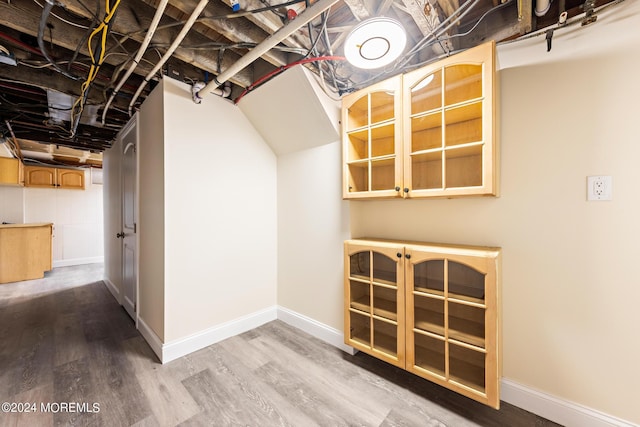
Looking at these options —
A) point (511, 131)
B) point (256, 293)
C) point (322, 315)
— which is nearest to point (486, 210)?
Result: point (511, 131)

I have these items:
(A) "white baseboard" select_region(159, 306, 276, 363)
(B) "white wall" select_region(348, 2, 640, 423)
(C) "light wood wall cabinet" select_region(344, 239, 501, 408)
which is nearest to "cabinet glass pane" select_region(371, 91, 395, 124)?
(B) "white wall" select_region(348, 2, 640, 423)

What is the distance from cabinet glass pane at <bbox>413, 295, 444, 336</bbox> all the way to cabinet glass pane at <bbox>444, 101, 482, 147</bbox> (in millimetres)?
1012

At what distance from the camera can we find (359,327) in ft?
6.16

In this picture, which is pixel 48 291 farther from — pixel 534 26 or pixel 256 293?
pixel 534 26

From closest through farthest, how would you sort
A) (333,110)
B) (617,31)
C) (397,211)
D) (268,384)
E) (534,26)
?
1. (617,31)
2. (534,26)
3. (268,384)
4. (397,211)
5. (333,110)

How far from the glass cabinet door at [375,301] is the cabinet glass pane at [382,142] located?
2.44 feet

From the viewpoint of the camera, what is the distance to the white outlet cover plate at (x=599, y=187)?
1.23 meters

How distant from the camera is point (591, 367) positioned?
128 centimetres

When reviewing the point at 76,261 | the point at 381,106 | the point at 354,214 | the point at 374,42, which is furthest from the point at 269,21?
the point at 76,261

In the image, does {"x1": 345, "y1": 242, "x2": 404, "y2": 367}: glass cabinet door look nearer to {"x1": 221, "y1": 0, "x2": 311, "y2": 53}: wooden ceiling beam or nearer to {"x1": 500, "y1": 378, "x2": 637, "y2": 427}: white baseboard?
{"x1": 500, "y1": 378, "x2": 637, "y2": 427}: white baseboard

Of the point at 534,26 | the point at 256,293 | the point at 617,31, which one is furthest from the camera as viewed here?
the point at 256,293

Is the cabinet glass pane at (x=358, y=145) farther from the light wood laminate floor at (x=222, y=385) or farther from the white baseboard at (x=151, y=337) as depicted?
the white baseboard at (x=151, y=337)

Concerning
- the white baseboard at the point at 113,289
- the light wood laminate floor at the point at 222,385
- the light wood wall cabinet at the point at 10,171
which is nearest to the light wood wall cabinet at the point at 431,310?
the light wood laminate floor at the point at 222,385

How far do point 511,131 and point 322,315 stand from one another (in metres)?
2.04
